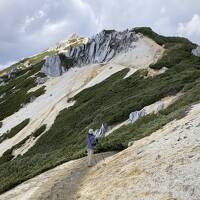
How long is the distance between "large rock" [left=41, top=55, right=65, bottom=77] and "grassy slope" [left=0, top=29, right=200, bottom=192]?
2467cm

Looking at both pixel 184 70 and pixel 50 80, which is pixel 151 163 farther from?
pixel 50 80

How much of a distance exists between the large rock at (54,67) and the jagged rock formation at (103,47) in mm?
3402

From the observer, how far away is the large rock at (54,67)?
3885 inches

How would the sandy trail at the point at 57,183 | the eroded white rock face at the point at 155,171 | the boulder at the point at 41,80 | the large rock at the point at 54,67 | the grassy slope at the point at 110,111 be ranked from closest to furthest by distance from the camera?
1. the eroded white rock face at the point at 155,171
2. the sandy trail at the point at 57,183
3. the grassy slope at the point at 110,111
4. the large rock at the point at 54,67
5. the boulder at the point at 41,80

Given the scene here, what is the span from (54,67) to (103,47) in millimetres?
13283

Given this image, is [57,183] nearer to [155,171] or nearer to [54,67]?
[155,171]

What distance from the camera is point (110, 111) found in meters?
52.9

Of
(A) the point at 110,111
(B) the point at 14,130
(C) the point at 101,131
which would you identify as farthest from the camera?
(B) the point at 14,130

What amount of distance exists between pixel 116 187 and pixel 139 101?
30.7 m

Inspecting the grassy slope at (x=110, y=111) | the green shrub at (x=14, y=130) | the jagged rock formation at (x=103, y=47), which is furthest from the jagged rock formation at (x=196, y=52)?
the green shrub at (x=14, y=130)

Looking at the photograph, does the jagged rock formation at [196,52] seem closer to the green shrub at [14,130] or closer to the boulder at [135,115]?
the green shrub at [14,130]

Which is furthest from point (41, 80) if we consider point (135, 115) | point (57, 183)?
point (57, 183)

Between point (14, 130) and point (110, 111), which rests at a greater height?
point (14, 130)

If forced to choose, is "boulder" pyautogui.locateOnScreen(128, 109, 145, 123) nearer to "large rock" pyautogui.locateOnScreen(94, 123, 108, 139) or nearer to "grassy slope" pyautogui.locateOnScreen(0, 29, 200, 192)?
"grassy slope" pyautogui.locateOnScreen(0, 29, 200, 192)
